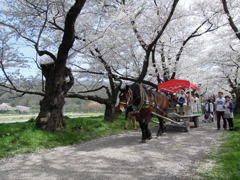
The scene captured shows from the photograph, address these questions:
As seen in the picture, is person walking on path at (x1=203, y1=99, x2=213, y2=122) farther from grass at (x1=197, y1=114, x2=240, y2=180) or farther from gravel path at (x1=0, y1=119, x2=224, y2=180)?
grass at (x1=197, y1=114, x2=240, y2=180)

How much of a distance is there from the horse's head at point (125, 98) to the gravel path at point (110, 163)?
1.29 m

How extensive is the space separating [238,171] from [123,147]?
327 cm

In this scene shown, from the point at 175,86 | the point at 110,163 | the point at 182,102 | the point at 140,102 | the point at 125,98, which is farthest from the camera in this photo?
the point at 175,86

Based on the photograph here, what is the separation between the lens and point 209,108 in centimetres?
1430

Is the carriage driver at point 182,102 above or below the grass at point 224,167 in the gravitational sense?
above

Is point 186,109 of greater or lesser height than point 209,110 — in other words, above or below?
above

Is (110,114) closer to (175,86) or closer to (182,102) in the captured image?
(175,86)

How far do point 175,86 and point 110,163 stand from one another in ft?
23.3

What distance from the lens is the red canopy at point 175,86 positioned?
390 inches

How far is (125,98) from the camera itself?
614 cm

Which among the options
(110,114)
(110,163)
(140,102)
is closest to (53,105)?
(140,102)

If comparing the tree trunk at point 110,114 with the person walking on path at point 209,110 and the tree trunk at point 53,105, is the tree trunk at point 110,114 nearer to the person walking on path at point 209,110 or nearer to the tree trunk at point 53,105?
the tree trunk at point 53,105

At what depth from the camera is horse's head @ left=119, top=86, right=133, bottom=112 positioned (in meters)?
6.03

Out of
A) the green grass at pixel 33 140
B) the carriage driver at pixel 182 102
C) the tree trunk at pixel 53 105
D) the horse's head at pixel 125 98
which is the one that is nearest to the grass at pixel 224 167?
the horse's head at pixel 125 98
